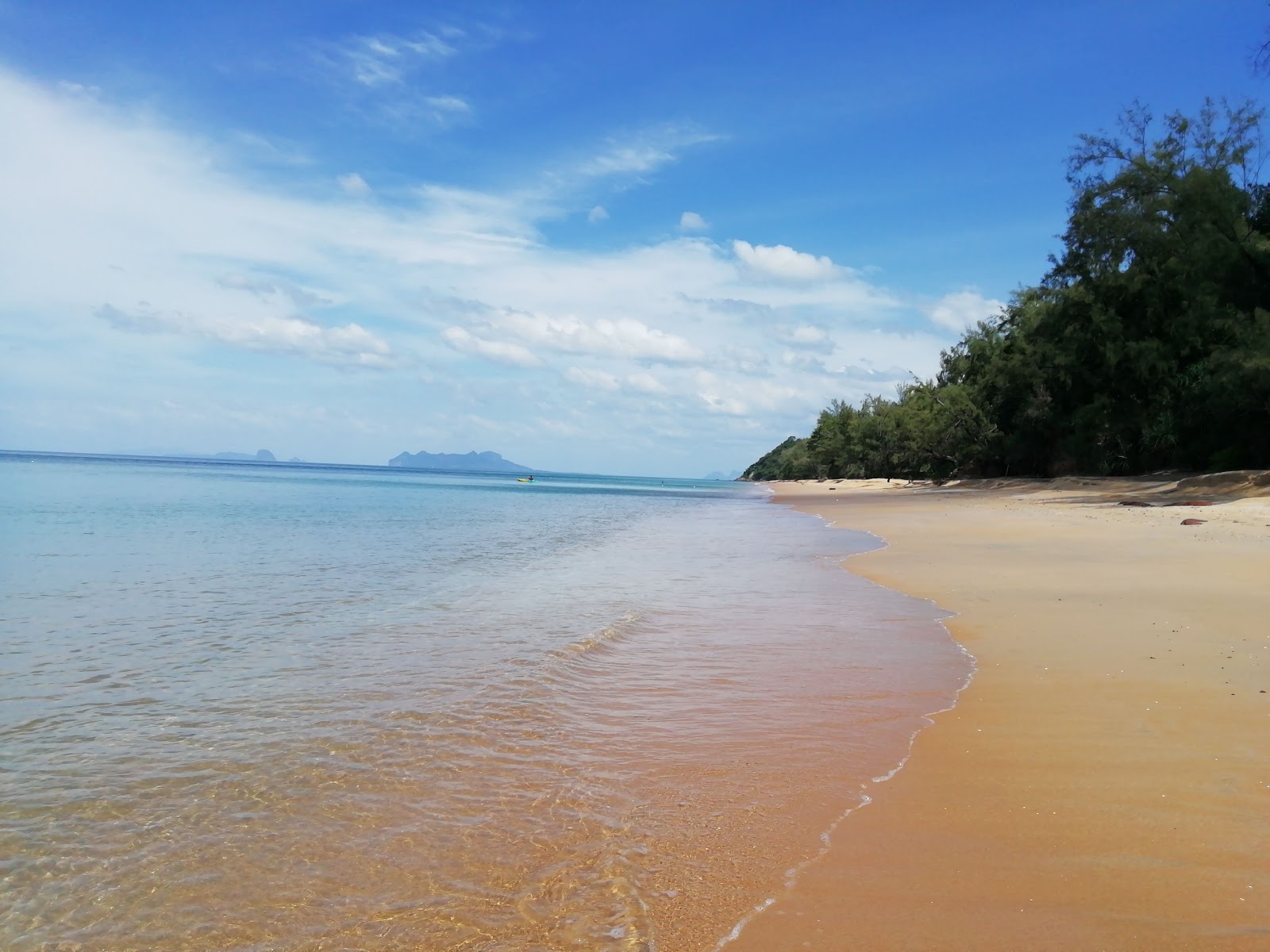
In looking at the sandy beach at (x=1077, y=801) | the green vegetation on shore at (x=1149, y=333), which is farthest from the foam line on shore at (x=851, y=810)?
the green vegetation on shore at (x=1149, y=333)

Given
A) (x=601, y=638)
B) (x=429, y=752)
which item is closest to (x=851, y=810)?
(x=429, y=752)

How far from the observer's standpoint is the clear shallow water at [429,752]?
3.10 metres

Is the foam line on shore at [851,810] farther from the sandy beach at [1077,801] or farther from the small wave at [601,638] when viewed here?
the small wave at [601,638]

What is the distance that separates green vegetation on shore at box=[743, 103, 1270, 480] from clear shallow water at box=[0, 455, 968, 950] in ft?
87.6

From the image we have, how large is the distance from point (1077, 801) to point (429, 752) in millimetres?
3396

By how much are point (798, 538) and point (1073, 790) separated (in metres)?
16.2

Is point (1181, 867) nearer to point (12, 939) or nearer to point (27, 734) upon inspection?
point (12, 939)

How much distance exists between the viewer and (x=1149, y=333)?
3681cm

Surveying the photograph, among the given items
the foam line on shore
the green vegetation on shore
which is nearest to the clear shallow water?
the foam line on shore

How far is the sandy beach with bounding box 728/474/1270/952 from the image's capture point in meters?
2.85

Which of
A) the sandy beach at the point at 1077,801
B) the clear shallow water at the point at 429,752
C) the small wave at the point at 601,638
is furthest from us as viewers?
the small wave at the point at 601,638

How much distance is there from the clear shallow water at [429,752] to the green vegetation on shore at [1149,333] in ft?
87.6

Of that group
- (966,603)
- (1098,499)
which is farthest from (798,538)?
(1098,499)

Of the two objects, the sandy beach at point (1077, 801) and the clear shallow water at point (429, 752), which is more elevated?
the sandy beach at point (1077, 801)
